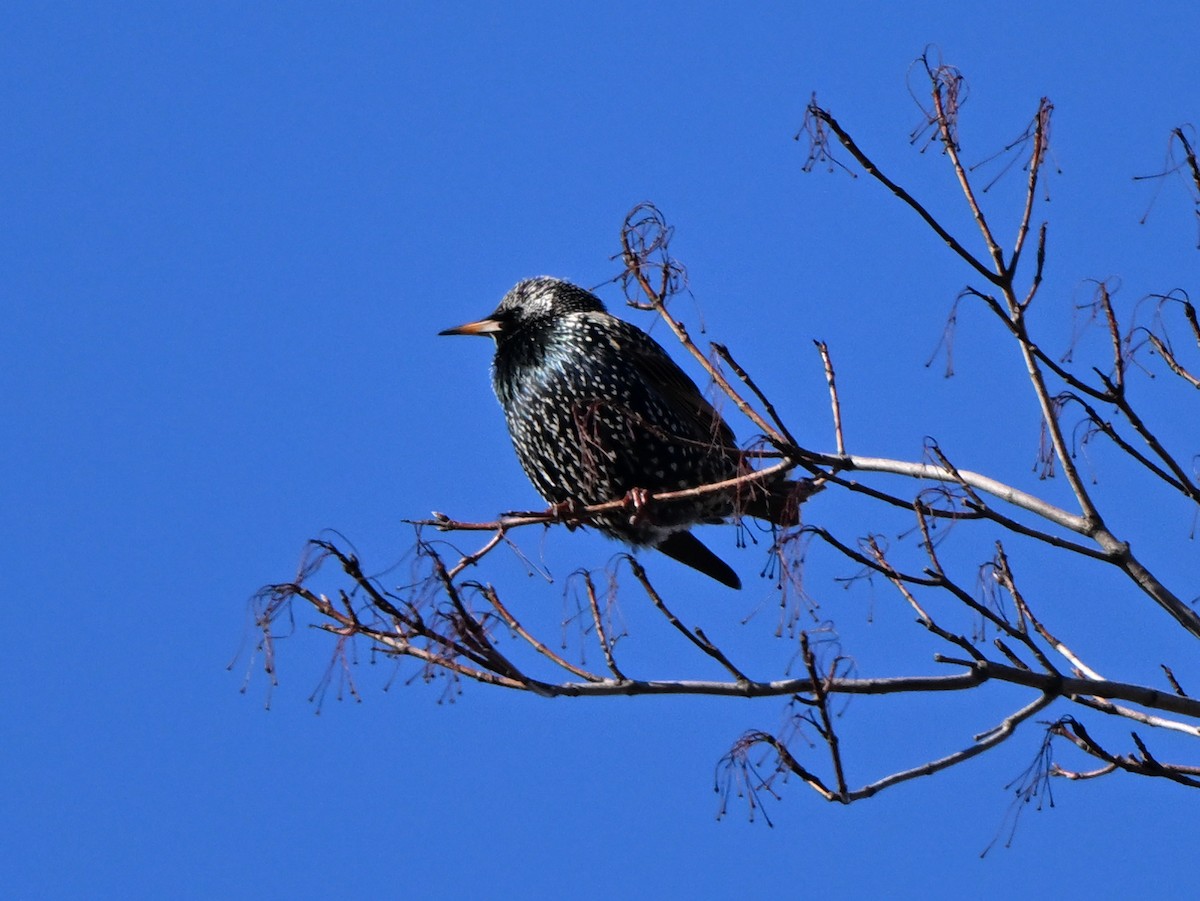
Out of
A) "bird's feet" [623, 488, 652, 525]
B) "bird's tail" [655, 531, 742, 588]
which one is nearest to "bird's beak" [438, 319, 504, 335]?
"bird's tail" [655, 531, 742, 588]

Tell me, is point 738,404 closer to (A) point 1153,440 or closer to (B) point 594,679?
(B) point 594,679

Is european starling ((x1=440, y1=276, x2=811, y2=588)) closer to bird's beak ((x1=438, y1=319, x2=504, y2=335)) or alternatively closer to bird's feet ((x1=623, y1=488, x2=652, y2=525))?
bird's beak ((x1=438, y1=319, x2=504, y2=335))

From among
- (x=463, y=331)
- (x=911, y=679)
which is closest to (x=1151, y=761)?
(x=911, y=679)

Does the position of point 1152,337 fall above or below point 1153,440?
above

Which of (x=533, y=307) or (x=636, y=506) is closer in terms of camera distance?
(x=636, y=506)

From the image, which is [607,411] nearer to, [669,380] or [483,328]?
[669,380]

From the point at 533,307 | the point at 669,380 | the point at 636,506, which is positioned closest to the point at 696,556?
the point at 669,380

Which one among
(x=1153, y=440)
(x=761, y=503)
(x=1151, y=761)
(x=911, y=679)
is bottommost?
(x=1151, y=761)

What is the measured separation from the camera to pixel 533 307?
750cm

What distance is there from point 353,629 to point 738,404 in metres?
1.14

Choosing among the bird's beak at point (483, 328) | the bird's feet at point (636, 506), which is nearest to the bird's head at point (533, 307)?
the bird's beak at point (483, 328)

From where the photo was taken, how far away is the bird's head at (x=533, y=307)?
7422 millimetres

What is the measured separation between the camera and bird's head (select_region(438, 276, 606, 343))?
7.42 metres

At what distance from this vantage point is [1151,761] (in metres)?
3.73
